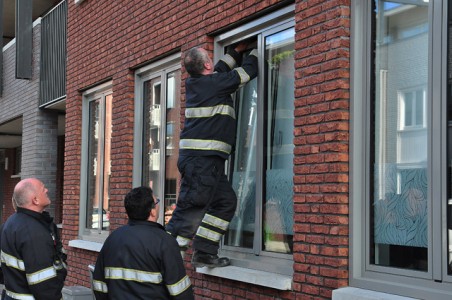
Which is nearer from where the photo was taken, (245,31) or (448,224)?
(448,224)

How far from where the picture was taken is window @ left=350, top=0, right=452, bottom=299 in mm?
4652

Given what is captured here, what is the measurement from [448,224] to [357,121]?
3.41 ft

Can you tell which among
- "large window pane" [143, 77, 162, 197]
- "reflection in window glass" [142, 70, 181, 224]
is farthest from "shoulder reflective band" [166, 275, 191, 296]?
"large window pane" [143, 77, 162, 197]

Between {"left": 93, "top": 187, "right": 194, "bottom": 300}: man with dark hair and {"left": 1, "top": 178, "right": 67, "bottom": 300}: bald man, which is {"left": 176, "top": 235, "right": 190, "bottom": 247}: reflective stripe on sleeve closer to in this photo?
{"left": 1, "top": 178, "right": 67, "bottom": 300}: bald man

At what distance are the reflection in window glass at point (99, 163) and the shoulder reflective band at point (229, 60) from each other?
3675 mm

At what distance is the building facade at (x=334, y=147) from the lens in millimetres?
4756

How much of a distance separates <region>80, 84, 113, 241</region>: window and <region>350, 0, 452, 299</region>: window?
5.13 meters

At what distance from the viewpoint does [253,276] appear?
19.6ft

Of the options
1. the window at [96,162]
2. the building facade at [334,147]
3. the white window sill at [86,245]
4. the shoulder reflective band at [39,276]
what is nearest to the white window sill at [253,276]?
the building facade at [334,147]

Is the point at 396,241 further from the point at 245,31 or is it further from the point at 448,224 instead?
the point at 245,31

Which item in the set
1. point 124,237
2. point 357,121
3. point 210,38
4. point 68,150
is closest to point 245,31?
point 210,38

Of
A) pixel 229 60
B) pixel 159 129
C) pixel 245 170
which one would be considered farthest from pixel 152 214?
pixel 159 129

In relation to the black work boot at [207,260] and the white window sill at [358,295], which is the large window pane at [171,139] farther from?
the white window sill at [358,295]

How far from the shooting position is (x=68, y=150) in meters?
11.0
